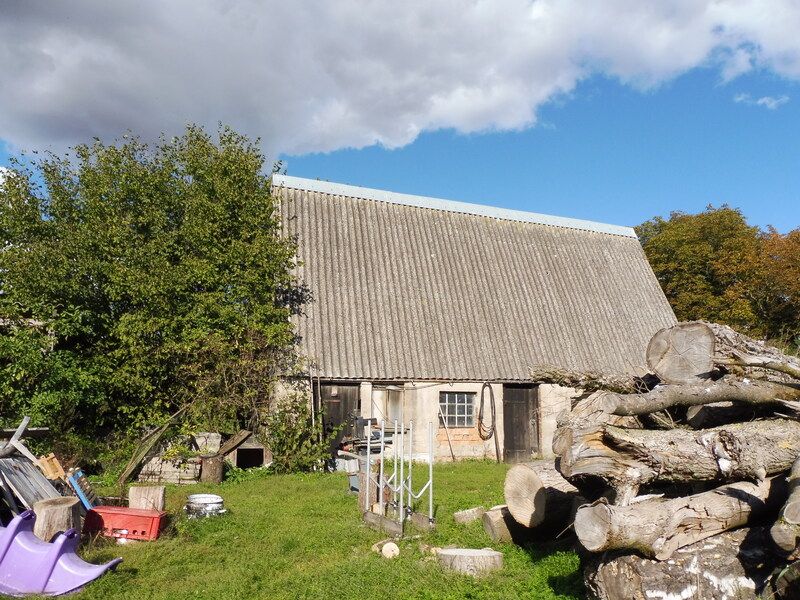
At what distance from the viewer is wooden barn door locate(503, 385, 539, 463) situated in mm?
17672

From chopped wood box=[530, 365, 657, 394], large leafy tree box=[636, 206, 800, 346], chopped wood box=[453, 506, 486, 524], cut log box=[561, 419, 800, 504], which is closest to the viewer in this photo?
cut log box=[561, 419, 800, 504]

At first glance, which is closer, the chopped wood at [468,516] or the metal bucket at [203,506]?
the chopped wood at [468,516]

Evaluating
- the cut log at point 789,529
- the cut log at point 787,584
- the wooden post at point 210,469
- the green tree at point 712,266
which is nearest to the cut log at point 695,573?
the cut log at point 787,584

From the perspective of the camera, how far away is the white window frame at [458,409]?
1698 cm

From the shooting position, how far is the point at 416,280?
19234 mm

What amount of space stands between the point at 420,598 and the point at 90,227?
12170 mm

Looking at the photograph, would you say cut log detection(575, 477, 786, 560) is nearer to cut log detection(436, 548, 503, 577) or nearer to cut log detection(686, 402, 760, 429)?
cut log detection(686, 402, 760, 429)

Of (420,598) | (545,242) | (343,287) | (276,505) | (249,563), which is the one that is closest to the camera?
(420,598)

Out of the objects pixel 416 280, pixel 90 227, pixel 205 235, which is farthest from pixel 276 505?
pixel 416 280

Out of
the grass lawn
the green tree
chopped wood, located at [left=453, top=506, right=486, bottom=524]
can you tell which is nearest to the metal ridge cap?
the green tree

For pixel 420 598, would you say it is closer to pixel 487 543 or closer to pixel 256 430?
pixel 487 543

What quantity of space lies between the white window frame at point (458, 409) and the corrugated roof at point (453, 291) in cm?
54

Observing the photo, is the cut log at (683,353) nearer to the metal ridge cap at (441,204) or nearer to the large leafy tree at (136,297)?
the large leafy tree at (136,297)

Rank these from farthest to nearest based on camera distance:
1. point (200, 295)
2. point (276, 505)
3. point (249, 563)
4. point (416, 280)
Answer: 1. point (416, 280)
2. point (200, 295)
3. point (276, 505)
4. point (249, 563)
